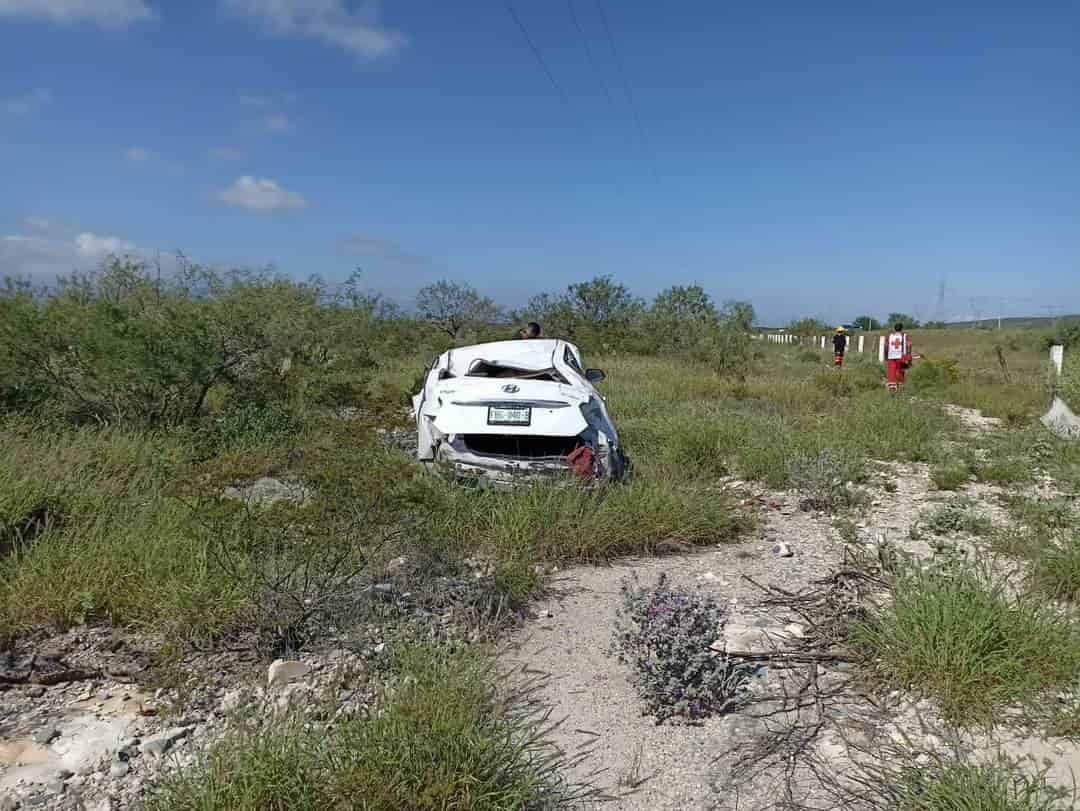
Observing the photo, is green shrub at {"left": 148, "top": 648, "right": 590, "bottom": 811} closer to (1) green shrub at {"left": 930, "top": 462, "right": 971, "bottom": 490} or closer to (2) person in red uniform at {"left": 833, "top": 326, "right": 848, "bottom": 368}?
(1) green shrub at {"left": 930, "top": 462, "right": 971, "bottom": 490}

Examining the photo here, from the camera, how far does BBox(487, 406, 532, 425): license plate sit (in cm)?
552

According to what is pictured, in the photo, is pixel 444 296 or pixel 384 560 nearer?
pixel 384 560

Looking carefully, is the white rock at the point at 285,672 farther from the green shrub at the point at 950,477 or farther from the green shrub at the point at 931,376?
the green shrub at the point at 931,376

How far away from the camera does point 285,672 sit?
3.16 metres

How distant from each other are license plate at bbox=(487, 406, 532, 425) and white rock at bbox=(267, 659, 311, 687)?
2622mm

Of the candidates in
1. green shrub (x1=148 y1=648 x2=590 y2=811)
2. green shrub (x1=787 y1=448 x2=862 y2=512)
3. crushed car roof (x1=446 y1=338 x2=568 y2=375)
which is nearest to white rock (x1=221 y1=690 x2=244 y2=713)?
green shrub (x1=148 y1=648 x2=590 y2=811)

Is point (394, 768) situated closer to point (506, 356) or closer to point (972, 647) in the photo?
point (972, 647)

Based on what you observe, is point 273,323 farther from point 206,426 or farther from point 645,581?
point 645,581

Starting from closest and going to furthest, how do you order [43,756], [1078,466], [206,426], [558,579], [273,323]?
1. [43,756]
2. [558,579]
3. [1078,466]
4. [206,426]
5. [273,323]

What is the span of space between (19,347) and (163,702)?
6.08m

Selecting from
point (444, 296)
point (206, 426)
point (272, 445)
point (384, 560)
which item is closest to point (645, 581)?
point (384, 560)

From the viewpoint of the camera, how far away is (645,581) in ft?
14.8

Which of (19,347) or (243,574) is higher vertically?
(19,347)

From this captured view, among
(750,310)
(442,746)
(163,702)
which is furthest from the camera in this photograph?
(750,310)
